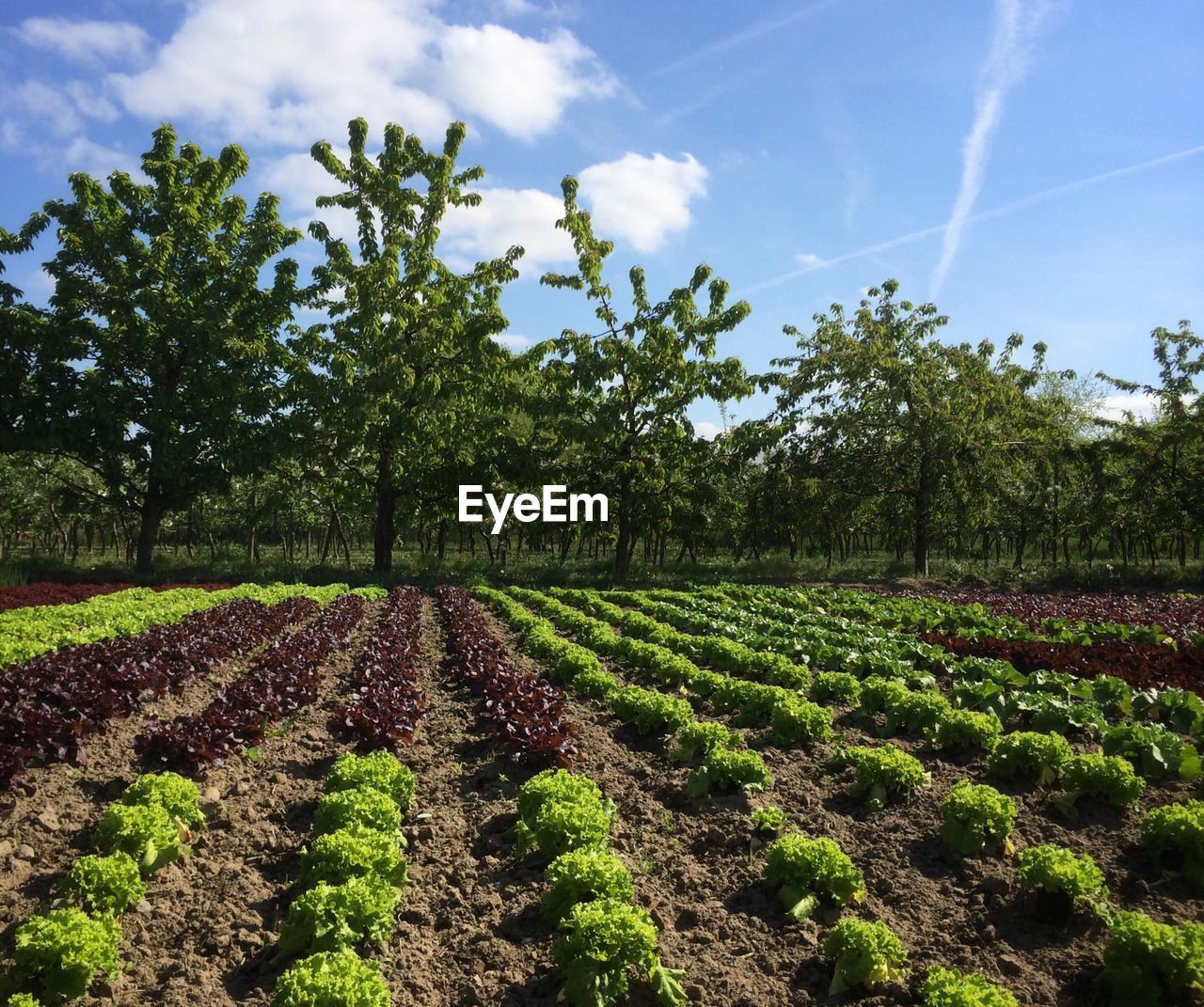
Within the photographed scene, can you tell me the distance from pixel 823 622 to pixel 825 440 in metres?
16.1

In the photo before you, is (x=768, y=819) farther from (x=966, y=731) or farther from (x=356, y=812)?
(x=356, y=812)

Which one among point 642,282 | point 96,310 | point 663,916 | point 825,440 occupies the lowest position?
point 663,916

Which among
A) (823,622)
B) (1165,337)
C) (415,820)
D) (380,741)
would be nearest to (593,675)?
(380,741)

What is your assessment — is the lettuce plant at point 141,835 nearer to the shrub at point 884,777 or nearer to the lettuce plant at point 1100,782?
the shrub at point 884,777

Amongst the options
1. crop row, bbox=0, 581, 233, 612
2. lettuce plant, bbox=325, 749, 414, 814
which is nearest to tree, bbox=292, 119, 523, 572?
crop row, bbox=0, 581, 233, 612

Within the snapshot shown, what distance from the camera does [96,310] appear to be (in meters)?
26.0

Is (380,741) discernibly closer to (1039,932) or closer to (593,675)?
(593,675)

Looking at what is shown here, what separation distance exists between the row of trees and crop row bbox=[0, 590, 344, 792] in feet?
47.5

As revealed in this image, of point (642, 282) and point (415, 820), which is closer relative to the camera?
point (415, 820)

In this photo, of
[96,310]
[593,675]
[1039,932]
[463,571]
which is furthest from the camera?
[463,571]

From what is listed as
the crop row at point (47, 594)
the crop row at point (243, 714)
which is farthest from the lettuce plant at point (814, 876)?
the crop row at point (47, 594)

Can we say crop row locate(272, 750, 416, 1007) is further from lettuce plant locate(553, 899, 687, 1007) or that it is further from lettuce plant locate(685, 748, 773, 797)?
lettuce plant locate(685, 748, 773, 797)

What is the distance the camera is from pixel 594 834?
5.52m

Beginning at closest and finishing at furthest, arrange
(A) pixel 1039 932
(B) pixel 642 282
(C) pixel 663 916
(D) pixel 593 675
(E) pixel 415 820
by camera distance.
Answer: (A) pixel 1039 932
(C) pixel 663 916
(E) pixel 415 820
(D) pixel 593 675
(B) pixel 642 282
